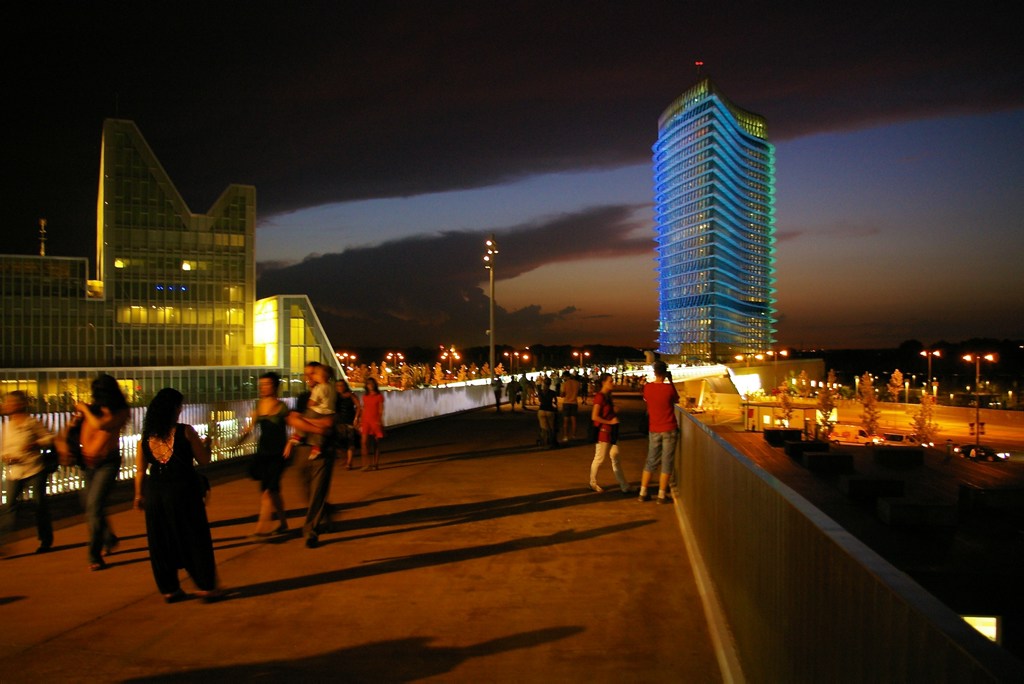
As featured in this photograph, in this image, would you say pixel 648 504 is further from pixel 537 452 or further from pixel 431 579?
pixel 537 452

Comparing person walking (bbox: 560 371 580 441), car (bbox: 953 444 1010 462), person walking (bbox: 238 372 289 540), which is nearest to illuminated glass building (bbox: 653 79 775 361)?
car (bbox: 953 444 1010 462)

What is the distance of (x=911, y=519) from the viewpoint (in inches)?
1260

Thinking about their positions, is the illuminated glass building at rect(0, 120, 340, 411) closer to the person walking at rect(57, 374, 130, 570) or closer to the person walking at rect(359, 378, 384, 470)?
the person walking at rect(359, 378, 384, 470)

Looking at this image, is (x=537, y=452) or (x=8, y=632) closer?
(x=8, y=632)

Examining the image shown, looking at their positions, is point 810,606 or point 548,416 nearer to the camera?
point 810,606

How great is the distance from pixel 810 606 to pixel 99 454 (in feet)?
21.6

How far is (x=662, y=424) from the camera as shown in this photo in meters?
10.6

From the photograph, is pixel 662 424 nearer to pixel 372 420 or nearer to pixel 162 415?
pixel 372 420

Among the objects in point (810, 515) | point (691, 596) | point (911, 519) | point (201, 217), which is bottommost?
point (911, 519)

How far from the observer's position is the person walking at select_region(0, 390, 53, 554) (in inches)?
302

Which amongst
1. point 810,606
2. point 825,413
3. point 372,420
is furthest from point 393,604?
point 825,413

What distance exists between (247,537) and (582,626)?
15.0 ft

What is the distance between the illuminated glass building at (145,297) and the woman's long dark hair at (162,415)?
54903mm

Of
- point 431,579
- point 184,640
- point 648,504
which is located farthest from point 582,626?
point 648,504
